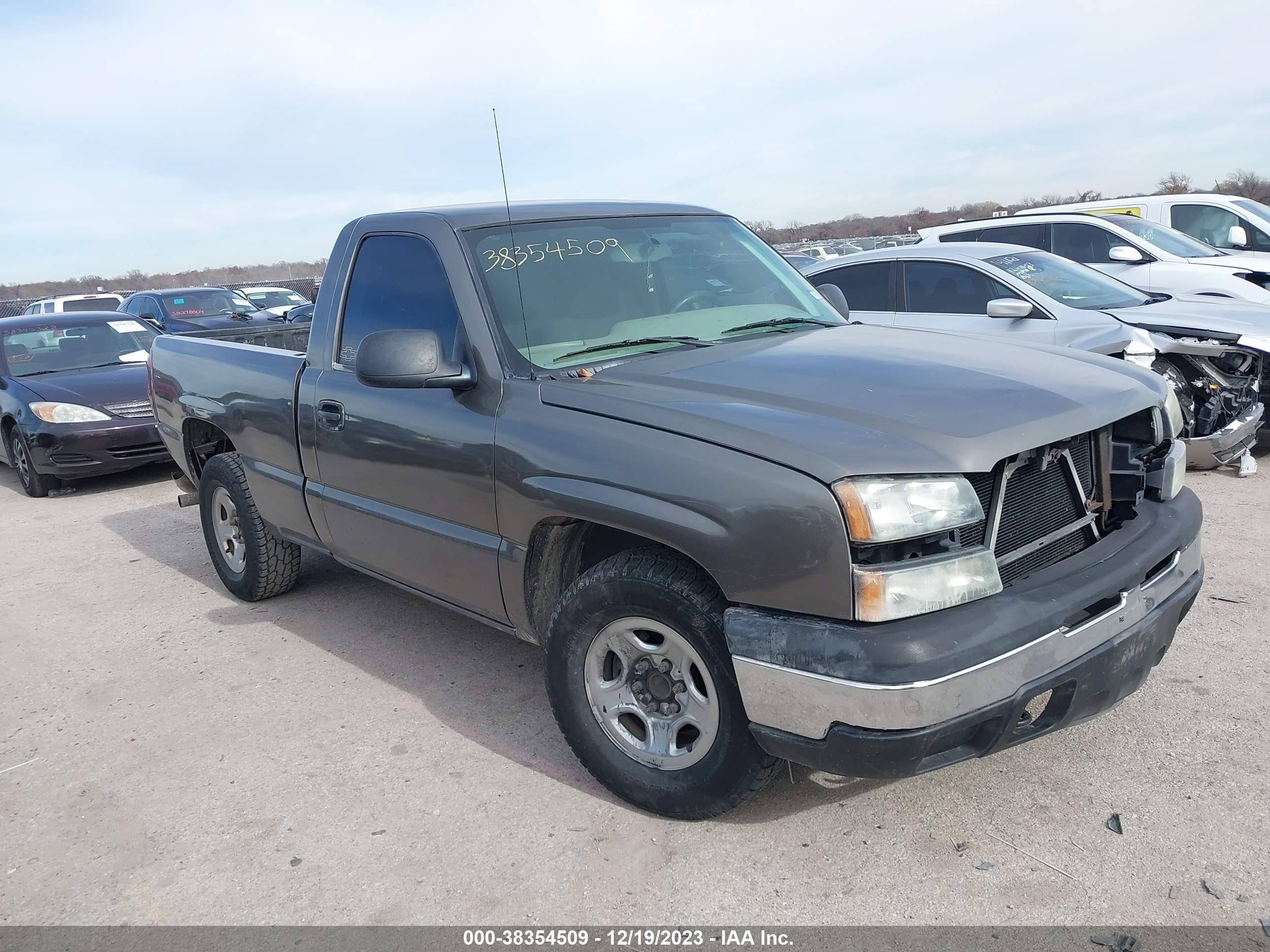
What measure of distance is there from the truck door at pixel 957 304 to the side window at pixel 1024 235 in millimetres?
2696

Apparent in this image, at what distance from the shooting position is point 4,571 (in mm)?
6426

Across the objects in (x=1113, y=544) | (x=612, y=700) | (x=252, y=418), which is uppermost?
(x=252, y=418)

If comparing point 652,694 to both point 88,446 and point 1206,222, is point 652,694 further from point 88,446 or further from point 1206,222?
point 1206,222

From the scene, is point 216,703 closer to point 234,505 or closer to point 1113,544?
point 234,505

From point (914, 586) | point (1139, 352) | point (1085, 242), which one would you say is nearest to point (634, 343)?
point (914, 586)

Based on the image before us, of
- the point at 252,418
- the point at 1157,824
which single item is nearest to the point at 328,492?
the point at 252,418

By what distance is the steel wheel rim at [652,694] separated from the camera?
9.34 ft

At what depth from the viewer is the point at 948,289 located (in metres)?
7.69

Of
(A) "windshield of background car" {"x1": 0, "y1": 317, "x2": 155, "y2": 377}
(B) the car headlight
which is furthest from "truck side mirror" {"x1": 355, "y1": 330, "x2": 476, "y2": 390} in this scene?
(A) "windshield of background car" {"x1": 0, "y1": 317, "x2": 155, "y2": 377}

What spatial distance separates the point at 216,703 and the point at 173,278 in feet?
206

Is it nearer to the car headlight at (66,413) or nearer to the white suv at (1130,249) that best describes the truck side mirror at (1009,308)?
the white suv at (1130,249)

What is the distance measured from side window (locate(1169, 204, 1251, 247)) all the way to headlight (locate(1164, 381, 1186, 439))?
36.1 feet

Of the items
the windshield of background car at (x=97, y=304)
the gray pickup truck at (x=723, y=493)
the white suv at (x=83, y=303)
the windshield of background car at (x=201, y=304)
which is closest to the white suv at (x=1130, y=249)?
the gray pickup truck at (x=723, y=493)

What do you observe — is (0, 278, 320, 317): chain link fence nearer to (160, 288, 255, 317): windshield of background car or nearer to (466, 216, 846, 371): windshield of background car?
(160, 288, 255, 317): windshield of background car
